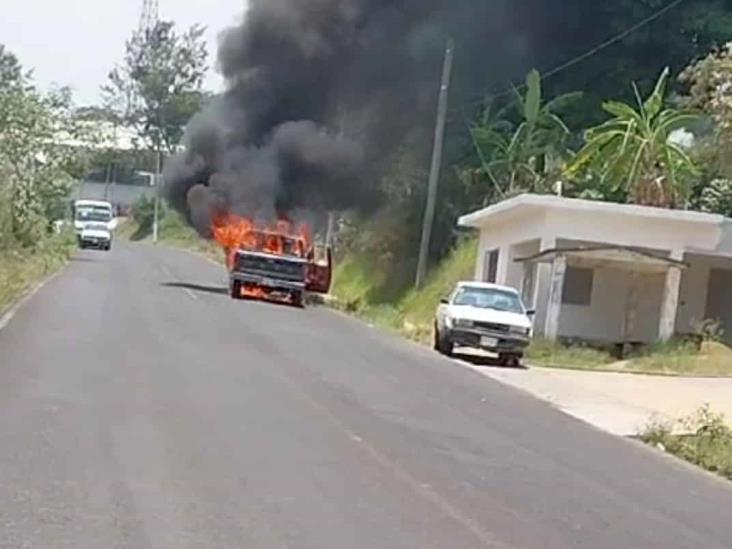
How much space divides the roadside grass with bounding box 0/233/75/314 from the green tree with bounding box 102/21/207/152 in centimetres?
3718

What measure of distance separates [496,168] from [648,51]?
959cm

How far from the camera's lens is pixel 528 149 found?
41844mm

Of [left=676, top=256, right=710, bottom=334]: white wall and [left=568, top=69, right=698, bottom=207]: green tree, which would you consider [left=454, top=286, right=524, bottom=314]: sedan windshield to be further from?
[left=676, top=256, right=710, bottom=334]: white wall

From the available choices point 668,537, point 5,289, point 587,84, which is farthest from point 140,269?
point 668,537

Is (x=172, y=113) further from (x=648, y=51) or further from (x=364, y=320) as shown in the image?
(x=364, y=320)

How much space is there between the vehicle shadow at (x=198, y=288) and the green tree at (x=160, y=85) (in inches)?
2208

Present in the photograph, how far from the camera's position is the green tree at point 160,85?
9975cm

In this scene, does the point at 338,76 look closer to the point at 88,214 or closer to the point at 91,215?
the point at 88,214

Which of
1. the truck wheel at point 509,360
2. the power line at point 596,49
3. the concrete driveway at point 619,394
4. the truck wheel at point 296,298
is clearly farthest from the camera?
the power line at point 596,49

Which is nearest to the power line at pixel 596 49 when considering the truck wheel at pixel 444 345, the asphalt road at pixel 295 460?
the truck wheel at pixel 444 345

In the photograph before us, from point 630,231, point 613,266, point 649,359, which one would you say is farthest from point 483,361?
point 613,266

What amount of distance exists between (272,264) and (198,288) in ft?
12.6

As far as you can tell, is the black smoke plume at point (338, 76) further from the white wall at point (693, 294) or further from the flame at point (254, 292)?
the white wall at point (693, 294)

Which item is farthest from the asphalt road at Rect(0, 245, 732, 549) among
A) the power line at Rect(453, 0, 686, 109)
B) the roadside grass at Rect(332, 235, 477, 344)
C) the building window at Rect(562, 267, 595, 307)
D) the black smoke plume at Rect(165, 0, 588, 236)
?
the power line at Rect(453, 0, 686, 109)
